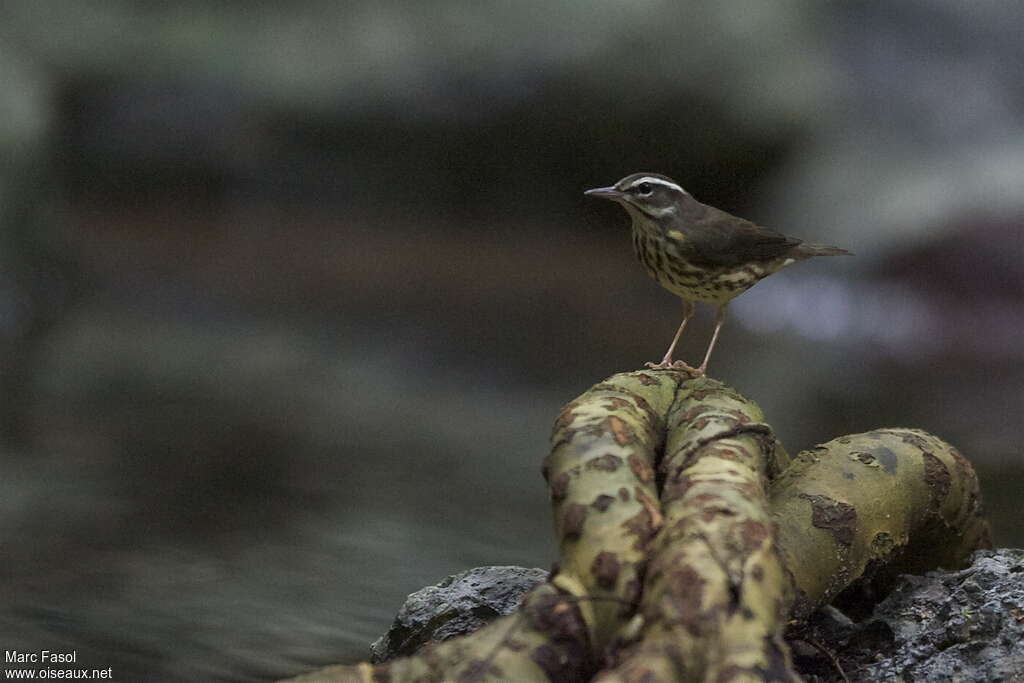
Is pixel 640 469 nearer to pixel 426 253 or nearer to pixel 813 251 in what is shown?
pixel 813 251

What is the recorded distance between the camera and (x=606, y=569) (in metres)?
2.08

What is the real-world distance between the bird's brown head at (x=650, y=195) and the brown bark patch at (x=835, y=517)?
47.8 inches

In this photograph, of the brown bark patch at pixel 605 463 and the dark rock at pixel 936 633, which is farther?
the dark rock at pixel 936 633

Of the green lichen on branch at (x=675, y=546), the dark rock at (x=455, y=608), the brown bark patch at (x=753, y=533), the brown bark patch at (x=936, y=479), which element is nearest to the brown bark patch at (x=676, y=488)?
the green lichen on branch at (x=675, y=546)

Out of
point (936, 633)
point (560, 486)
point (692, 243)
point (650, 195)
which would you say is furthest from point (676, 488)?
point (650, 195)

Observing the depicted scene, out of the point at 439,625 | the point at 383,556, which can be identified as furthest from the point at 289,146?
the point at 439,625

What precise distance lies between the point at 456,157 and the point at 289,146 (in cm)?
138

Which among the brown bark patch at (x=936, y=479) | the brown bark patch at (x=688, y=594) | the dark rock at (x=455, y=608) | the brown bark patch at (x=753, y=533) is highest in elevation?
the brown bark patch at (x=936, y=479)

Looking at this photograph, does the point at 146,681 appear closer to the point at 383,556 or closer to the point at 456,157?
the point at 383,556

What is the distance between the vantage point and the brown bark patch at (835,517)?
2.62 m

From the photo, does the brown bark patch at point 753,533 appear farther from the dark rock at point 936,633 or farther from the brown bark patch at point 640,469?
the dark rock at point 936,633

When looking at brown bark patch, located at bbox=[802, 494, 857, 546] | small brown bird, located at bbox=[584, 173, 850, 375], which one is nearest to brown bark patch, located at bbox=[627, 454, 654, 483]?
brown bark patch, located at bbox=[802, 494, 857, 546]

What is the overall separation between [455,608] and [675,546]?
103 cm

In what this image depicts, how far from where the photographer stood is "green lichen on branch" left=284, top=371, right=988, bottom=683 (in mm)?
1934
